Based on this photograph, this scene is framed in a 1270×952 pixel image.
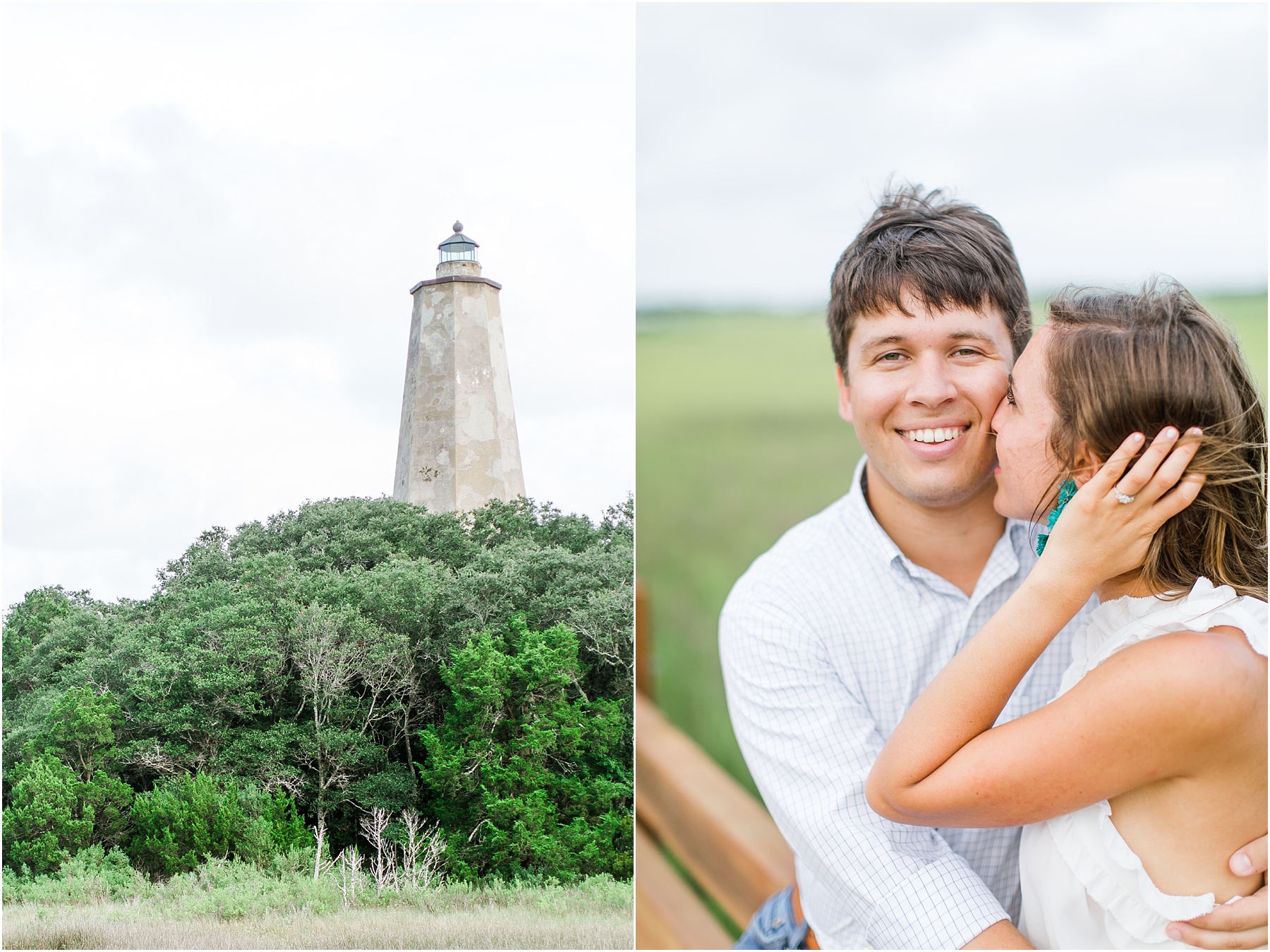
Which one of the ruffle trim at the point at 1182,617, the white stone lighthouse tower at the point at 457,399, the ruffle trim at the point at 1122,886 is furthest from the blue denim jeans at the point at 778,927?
the white stone lighthouse tower at the point at 457,399

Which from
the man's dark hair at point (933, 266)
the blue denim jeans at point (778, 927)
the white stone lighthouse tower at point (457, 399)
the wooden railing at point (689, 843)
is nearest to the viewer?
the man's dark hair at point (933, 266)

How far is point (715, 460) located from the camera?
130 inches

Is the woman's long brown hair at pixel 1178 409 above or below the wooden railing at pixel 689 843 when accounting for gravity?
above

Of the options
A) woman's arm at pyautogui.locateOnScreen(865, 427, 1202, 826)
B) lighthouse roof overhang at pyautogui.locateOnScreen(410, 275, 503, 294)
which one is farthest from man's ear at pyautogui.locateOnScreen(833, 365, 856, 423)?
lighthouse roof overhang at pyautogui.locateOnScreen(410, 275, 503, 294)

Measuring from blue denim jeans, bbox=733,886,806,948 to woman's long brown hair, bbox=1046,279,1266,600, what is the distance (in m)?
0.91

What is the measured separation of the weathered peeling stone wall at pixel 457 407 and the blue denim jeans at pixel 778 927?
3.94ft

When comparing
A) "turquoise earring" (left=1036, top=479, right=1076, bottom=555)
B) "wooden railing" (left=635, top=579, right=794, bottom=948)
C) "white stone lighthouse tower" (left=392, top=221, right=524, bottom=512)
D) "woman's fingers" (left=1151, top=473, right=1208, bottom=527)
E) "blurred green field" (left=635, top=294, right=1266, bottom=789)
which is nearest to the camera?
"woman's fingers" (left=1151, top=473, right=1208, bottom=527)

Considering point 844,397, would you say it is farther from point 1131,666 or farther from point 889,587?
point 1131,666

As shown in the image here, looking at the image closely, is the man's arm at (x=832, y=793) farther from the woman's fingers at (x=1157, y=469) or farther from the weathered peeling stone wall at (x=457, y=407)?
the weathered peeling stone wall at (x=457, y=407)

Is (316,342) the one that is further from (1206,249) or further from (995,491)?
(1206,249)

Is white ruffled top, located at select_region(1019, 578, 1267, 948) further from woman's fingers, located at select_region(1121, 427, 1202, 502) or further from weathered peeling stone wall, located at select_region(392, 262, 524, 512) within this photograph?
weathered peeling stone wall, located at select_region(392, 262, 524, 512)

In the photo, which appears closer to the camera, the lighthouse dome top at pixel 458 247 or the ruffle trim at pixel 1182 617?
the ruffle trim at pixel 1182 617

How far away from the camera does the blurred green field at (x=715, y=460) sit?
9.77 feet

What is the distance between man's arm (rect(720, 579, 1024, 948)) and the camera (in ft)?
5.20
